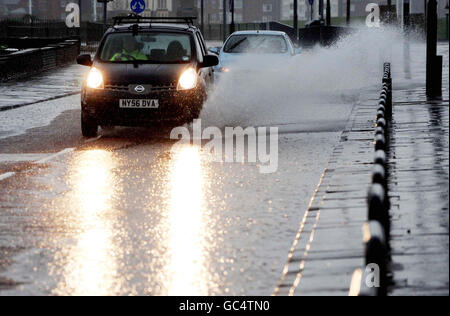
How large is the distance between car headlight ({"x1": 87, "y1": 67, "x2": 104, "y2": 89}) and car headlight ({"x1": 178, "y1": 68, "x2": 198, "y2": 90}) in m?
1.15

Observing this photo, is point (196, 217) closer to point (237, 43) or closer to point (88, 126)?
point (88, 126)

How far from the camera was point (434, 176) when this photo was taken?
1106 centimetres

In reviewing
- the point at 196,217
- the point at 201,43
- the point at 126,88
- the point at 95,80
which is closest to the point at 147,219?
the point at 196,217

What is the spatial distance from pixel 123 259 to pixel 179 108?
9147 millimetres

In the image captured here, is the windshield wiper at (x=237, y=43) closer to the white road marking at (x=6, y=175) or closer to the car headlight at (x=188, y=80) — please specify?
the car headlight at (x=188, y=80)

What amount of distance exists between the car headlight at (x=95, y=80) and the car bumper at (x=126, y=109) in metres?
0.08

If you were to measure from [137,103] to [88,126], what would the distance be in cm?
81

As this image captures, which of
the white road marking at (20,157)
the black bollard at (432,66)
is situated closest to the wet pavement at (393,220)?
the white road marking at (20,157)

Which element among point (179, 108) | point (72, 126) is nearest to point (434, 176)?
point (179, 108)

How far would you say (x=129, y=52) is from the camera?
17531 millimetres

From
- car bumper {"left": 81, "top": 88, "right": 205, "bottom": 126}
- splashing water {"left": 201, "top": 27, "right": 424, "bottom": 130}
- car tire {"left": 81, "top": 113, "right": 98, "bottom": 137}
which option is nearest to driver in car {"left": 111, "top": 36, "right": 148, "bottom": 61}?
car bumper {"left": 81, "top": 88, "right": 205, "bottom": 126}

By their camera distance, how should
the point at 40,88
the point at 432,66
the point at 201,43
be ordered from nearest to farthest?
the point at 201,43 → the point at 432,66 → the point at 40,88

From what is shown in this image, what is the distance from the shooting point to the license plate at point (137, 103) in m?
16.4
